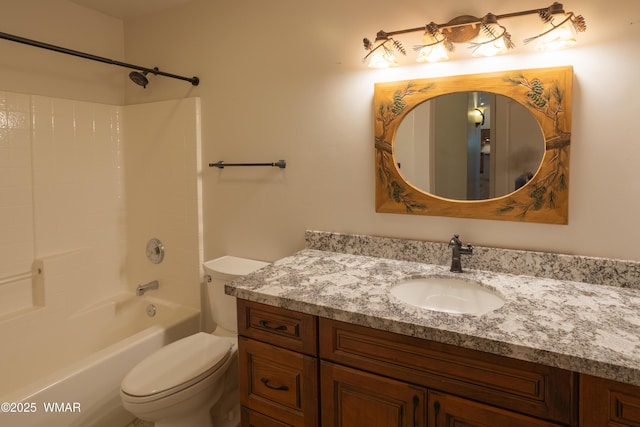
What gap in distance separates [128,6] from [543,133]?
240 cm

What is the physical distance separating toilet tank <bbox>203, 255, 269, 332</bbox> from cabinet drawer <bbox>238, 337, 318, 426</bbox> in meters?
0.54

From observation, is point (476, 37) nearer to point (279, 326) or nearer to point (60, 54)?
point (279, 326)

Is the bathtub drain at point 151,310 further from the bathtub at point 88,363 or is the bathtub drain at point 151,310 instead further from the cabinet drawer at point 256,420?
the cabinet drawer at point 256,420

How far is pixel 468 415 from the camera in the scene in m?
1.05

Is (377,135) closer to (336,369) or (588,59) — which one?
(588,59)

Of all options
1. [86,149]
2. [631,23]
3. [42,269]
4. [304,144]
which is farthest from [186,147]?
[631,23]

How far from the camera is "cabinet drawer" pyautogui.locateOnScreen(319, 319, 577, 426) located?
0.95 meters

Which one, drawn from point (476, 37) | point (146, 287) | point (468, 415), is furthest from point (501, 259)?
point (146, 287)

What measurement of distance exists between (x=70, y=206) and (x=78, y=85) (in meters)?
0.75

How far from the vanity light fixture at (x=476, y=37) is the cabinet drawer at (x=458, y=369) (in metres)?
1.09

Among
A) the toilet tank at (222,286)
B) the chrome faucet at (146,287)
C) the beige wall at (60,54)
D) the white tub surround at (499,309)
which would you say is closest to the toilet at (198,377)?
the toilet tank at (222,286)

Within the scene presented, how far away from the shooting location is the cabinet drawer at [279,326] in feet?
4.20

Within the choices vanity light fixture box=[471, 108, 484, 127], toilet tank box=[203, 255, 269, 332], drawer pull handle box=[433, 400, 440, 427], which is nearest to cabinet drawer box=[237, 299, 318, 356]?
drawer pull handle box=[433, 400, 440, 427]

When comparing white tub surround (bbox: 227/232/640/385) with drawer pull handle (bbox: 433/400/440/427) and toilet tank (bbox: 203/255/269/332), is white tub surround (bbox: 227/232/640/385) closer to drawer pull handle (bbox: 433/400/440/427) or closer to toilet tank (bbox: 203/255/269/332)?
drawer pull handle (bbox: 433/400/440/427)
